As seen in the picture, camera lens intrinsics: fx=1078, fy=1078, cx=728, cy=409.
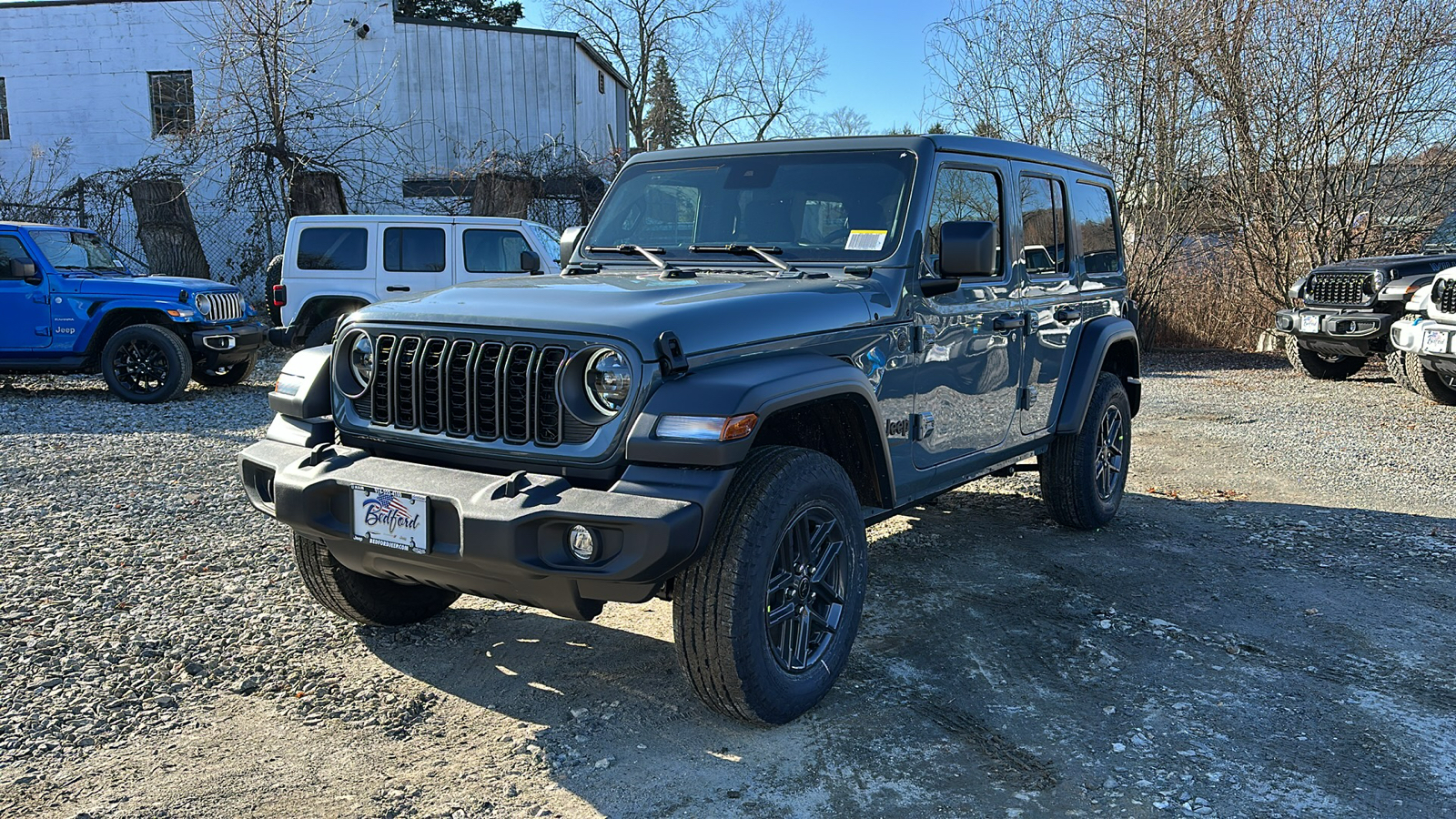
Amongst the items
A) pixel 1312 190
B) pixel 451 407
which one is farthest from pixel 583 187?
pixel 451 407

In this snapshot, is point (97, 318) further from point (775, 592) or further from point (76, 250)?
point (775, 592)

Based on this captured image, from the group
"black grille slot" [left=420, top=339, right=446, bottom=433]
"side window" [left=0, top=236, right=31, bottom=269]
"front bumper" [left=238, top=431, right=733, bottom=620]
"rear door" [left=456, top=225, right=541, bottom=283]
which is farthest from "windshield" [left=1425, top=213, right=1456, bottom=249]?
"side window" [left=0, top=236, right=31, bottom=269]

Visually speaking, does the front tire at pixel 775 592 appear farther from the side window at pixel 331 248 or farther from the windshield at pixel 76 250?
the windshield at pixel 76 250

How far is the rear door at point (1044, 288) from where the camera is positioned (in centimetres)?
503

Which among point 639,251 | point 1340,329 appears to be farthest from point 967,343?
point 1340,329

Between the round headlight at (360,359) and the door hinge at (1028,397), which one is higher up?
the round headlight at (360,359)

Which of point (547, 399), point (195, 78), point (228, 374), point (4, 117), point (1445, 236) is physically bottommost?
point (228, 374)

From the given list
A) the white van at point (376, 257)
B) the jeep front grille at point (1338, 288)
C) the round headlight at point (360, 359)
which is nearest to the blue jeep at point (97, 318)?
the white van at point (376, 257)

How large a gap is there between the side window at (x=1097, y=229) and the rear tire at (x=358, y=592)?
3.71 m

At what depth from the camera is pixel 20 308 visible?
10.4 metres

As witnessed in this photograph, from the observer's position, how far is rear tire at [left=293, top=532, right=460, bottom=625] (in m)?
3.90

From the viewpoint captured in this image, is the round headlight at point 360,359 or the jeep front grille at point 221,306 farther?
the jeep front grille at point 221,306

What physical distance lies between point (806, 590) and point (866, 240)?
1.43 metres

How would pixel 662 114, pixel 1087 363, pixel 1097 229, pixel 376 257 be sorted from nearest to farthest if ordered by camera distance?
pixel 1087 363
pixel 1097 229
pixel 376 257
pixel 662 114
